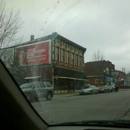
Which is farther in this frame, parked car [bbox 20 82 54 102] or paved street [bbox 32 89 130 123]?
paved street [bbox 32 89 130 123]

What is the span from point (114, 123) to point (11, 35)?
298 centimetres

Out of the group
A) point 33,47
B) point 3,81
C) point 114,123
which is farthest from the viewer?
point 33,47

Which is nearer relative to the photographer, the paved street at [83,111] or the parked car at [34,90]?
the parked car at [34,90]

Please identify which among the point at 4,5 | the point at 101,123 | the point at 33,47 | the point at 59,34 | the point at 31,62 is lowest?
the point at 101,123

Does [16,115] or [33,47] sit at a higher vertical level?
[33,47]

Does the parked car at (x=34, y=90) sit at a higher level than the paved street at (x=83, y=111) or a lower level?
higher

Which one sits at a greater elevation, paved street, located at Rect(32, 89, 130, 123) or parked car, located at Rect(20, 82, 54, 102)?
parked car, located at Rect(20, 82, 54, 102)

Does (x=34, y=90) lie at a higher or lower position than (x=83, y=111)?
higher

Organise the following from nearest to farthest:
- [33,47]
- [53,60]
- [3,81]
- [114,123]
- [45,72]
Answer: [3,81], [114,123], [33,47], [45,72], [53,60]

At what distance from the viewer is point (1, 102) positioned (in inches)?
112

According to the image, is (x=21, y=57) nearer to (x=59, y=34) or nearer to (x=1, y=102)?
(x=59, y=34)

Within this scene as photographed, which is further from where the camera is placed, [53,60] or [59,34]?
[53,60]

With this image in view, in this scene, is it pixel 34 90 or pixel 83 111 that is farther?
pixel 83 111

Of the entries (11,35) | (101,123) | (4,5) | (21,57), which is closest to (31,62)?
(21,57)
